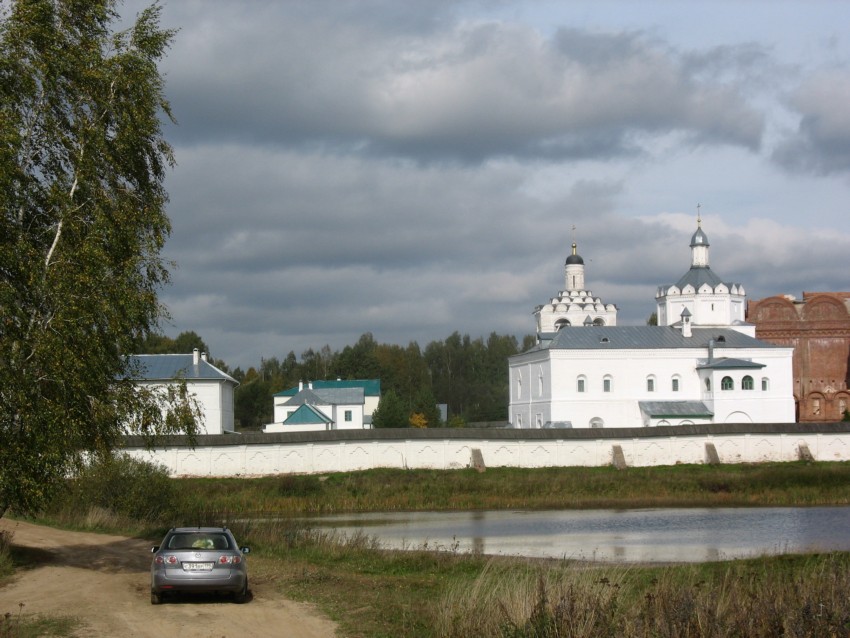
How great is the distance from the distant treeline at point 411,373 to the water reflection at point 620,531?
1823 inches

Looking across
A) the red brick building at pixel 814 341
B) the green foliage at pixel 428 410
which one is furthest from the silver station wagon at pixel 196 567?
the green foliage at pixel 428 410

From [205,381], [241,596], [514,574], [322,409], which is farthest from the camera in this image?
[322,409]

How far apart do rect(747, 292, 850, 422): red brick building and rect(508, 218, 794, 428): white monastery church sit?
6423 mm

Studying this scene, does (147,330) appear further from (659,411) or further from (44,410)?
(659,411)

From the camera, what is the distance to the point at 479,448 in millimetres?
44188

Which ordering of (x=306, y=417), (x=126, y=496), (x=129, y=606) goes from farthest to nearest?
(x=306, y=417), (x=126, y=496), (x=129, y=606)

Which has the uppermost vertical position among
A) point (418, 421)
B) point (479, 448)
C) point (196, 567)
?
point (418, 421)

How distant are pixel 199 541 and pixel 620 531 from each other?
A: 16.4m

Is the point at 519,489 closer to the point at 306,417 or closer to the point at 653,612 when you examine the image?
the point at 306,417

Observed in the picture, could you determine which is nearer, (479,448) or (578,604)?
(578,604)

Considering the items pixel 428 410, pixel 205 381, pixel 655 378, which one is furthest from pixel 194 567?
pixel 428 410

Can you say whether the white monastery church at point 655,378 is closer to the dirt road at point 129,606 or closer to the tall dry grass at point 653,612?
the dirt road at point 129,606

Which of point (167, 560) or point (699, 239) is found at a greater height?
point (699, 239)

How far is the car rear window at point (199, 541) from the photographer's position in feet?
42.2
